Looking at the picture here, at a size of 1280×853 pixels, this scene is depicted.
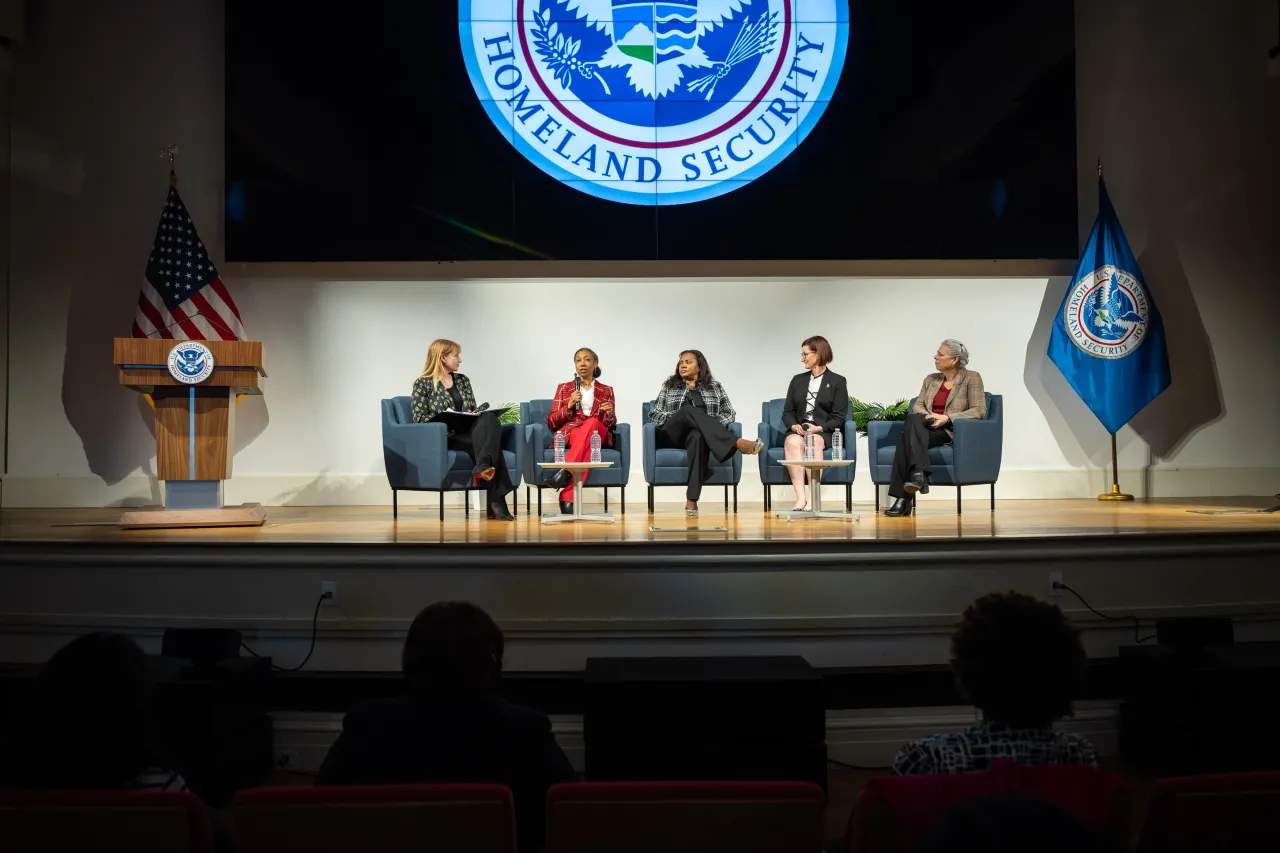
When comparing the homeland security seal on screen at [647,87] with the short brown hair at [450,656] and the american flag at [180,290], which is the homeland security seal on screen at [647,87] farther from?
A: the short brown hair at [450,656]

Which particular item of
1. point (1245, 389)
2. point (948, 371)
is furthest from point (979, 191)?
point (1245, 389)

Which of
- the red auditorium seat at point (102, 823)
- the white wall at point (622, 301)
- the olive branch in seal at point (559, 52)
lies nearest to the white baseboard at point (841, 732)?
the red auditorium seat at point (102, 823)

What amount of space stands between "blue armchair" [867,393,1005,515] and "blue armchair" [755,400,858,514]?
0.13m

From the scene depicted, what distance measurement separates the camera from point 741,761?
2.50 meters

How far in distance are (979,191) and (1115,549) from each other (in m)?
3.58

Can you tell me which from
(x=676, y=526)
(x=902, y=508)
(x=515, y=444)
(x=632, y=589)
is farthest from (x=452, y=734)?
(x=902, y=508)

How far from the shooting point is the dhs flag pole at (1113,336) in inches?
247

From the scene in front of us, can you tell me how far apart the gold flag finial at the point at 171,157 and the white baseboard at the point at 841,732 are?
4.29 metres

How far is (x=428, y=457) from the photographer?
16.3 feet

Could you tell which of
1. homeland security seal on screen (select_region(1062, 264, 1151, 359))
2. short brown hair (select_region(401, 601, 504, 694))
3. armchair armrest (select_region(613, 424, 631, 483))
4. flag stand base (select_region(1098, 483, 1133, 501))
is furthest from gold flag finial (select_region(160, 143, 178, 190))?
flag stand base (select_region(1098, 483, 1133, 501))

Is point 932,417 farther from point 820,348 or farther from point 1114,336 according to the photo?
point 1114,336

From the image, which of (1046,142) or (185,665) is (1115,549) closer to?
(185,665)

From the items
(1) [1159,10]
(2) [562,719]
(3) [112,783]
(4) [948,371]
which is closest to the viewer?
(3) [112,783]

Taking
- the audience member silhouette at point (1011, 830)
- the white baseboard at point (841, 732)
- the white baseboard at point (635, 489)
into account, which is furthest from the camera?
the white baseboard at point (635, 489)
